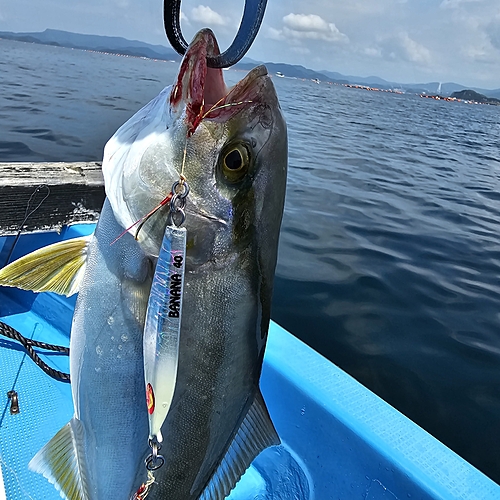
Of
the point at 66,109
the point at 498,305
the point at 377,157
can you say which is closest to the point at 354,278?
the point at 498,305

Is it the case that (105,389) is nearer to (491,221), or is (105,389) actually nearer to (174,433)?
(174,433)

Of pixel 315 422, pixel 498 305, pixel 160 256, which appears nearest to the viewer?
pixel 160 256

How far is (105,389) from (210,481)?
439 mm

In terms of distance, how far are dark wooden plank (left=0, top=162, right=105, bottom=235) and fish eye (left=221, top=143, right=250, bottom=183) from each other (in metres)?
2.39

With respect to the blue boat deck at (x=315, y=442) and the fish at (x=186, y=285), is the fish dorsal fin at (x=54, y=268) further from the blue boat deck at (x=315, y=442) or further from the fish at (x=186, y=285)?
the blue boat deck at (x=315, y=442)

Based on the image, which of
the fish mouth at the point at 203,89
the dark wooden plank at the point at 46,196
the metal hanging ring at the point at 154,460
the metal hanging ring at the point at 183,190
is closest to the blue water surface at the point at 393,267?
the fish mouth at the point at 203,89

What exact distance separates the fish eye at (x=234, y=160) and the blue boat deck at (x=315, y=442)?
58.8 inches

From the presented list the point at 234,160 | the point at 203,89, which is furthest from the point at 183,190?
the point at 203,89

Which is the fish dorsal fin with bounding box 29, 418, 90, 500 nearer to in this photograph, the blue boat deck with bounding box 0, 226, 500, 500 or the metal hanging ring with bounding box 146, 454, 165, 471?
the metal hanging ring with bounding box 146, 454, 165, 471

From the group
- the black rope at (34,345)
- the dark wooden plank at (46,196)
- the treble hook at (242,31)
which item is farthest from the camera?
the dark wooden plank at (46,196)

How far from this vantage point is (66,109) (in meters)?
15.6

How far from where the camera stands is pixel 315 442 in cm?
235

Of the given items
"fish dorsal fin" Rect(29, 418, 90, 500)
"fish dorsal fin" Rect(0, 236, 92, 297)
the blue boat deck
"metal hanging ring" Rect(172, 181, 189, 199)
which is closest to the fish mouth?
"metal hanging ring" Rect(172, 181, 189, 199)

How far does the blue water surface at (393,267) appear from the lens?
4.08 metres
